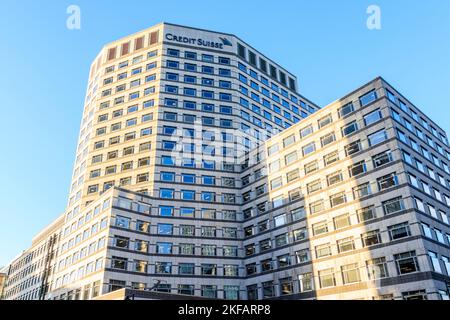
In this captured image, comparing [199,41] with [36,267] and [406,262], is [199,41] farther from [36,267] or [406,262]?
[36,267]

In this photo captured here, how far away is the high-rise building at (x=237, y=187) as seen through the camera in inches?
1735

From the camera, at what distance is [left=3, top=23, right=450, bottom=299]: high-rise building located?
4406 centimetres

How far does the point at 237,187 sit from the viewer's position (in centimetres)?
6544

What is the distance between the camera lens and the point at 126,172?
212 ft

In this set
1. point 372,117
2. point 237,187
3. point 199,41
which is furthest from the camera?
point 199,41

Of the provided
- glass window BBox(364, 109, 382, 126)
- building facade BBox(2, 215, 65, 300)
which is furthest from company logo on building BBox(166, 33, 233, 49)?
building facade BBox(2, 215, 65, 300)

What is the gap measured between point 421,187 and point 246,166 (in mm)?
29031

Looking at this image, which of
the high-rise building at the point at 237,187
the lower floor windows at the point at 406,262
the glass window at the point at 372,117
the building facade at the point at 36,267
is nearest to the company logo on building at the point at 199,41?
the high-rise building at the point at 237,187

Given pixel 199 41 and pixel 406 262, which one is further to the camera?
pixel 199 41

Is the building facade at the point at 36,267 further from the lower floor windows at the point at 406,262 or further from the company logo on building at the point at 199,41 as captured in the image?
the lower floor windows at the point at 406,262

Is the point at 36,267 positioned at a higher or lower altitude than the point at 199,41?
lower

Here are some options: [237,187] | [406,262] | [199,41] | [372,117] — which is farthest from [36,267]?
[406,262]
